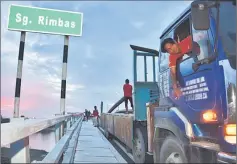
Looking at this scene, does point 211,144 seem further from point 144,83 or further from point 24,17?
point 24,17

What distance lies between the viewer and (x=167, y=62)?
15.6 ft

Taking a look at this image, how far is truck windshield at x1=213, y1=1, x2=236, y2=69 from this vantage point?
3.36 meters

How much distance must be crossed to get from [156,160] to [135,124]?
239cm

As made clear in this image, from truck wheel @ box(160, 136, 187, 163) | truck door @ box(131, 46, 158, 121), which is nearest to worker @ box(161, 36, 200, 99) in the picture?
truck wheel @ box(160, 136, 187, 163)

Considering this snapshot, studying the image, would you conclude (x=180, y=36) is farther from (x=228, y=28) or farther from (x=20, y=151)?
(x=20, y=151)

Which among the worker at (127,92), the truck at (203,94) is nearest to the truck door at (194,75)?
the truck at (203,94)

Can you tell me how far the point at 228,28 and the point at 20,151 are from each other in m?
2.71

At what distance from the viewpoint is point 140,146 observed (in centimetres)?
629

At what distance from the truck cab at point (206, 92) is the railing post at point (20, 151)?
5.87ft

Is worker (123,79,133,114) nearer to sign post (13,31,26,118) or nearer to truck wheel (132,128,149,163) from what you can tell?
truck wheel (132,128,149,163)

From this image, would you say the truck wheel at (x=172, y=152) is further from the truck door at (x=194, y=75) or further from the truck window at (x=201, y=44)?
the truck window at (x=201, y=44)

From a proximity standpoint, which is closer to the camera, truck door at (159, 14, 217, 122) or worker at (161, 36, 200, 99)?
truck door at (159, 14, 217, 122)

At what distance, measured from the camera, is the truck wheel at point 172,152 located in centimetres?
353

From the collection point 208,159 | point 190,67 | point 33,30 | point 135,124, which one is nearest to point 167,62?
point 190,67
